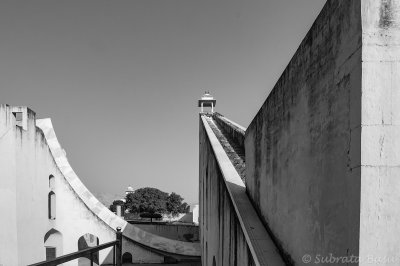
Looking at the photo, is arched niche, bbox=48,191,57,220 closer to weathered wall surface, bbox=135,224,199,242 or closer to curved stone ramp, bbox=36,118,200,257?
curved stone ramp, bbox=36,118,200,257

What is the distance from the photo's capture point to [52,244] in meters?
10.1

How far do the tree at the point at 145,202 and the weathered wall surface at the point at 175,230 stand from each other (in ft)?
35.0

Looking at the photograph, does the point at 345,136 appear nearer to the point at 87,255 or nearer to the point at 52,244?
the point at 87,255

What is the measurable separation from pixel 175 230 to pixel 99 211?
19.4 feet

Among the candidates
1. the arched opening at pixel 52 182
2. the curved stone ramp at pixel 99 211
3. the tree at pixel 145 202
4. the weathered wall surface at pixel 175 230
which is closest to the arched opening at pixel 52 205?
the arched opening at pixel 52 182

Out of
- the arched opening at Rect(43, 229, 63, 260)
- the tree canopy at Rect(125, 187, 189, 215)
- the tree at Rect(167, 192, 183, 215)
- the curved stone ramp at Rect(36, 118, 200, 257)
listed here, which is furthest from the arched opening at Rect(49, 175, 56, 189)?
the tree at Rect(167, 192, 183, 215)

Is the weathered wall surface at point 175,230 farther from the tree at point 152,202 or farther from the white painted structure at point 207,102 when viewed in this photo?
the tree at point 152,202

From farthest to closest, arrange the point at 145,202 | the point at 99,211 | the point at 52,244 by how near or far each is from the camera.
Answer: the point at 145,202 → the point at 99,211 → the point at 52,244

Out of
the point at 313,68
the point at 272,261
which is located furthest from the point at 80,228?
the point at 313,68

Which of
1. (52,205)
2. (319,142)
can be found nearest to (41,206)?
(52,205)

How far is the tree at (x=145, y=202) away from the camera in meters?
26.4

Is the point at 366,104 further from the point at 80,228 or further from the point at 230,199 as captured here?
the point at 80,228

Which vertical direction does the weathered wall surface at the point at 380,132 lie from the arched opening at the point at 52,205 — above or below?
above

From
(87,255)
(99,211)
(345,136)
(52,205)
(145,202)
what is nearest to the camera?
(345,136)
